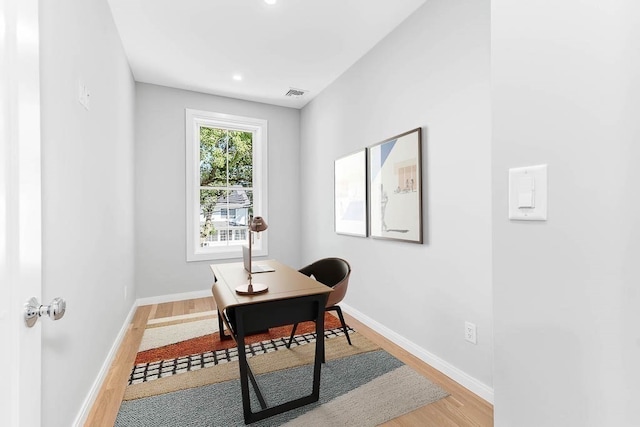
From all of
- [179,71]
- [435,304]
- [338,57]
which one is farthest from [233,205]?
[435,304]

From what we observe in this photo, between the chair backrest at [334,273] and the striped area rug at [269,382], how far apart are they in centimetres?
48

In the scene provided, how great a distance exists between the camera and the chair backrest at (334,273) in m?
2.51

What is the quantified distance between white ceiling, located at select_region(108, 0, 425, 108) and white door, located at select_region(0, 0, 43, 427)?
1.99 m

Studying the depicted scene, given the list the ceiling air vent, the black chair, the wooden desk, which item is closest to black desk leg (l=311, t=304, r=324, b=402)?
the wooden desk

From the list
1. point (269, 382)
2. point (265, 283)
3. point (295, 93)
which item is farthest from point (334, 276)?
point (295, 93)

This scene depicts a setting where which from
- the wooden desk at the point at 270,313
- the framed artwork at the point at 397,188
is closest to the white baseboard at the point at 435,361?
the framed artwork at the point at 397,188

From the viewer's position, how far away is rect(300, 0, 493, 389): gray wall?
1.96 meters

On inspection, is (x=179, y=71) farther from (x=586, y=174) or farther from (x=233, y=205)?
(x=586, y=174)

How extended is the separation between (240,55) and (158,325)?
291 cm

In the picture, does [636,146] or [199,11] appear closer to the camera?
[636,146]

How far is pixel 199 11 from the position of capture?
97.1 inches

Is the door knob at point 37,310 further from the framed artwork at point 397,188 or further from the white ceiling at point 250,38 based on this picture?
the white ceiling at point 250,38

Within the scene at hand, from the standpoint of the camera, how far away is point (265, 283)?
6.76ft

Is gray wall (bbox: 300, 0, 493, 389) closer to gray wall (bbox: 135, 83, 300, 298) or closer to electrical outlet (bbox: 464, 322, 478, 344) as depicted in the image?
electrical outlet (bbox: 464, 322, 478, 344)
